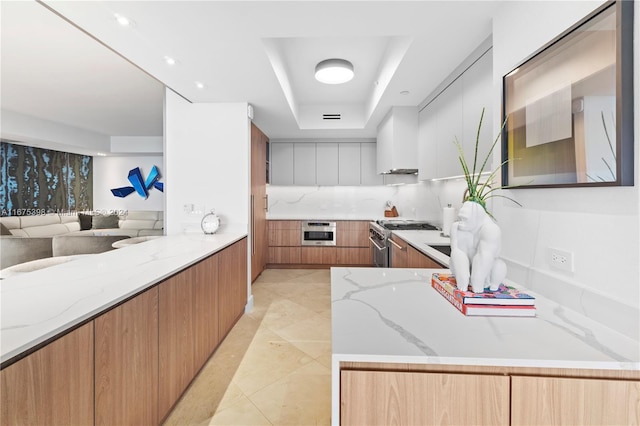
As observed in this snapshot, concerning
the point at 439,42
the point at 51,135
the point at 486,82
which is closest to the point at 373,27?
the point at 439,42

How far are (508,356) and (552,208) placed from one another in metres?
0.77

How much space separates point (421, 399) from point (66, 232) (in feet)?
24.3

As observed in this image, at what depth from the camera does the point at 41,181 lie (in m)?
5.42

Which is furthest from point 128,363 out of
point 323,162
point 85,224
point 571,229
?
point 85,224

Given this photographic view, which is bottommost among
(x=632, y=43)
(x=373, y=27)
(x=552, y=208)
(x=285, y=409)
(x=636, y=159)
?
(x=285, y=409)

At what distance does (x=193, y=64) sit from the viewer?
2275 millimetres

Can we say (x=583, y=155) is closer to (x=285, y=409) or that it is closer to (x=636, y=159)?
(x=636, y=159)

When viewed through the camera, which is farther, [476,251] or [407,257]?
[407,257]

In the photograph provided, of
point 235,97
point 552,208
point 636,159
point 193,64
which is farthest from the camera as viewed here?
point 235,97

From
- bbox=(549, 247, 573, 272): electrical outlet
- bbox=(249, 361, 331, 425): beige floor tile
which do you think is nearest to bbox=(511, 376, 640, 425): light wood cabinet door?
bbox=(549, 247, 573, 272): electrical outlet

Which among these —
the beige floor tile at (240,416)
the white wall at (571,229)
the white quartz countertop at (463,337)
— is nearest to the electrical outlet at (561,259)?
the white wall at (571,229)

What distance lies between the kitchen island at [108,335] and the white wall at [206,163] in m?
0.99

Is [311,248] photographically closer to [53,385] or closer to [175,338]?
[175,338]

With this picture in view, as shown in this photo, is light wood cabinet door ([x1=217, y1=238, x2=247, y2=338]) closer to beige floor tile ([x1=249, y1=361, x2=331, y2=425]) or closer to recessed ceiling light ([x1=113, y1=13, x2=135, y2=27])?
beige floor tile ([x1=249, y1=361, x2=331, y2=425])
